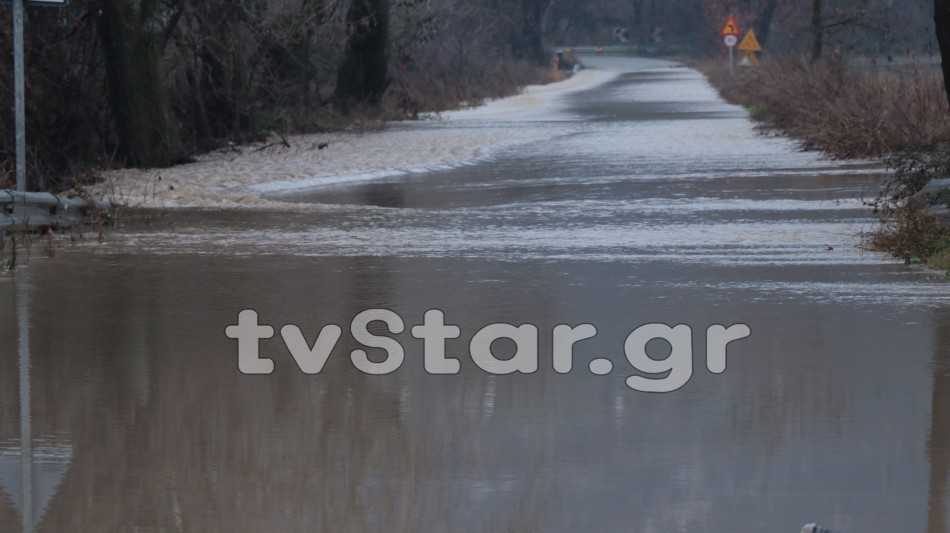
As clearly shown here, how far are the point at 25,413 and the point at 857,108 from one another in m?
20.0

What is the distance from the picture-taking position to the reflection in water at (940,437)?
5.81 m

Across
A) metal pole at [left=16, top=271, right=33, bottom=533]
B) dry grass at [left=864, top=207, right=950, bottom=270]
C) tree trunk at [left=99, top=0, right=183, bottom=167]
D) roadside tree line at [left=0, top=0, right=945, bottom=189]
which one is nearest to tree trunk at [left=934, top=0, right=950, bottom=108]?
dry grass at [left=864, top=207, right=950, bottom=270]

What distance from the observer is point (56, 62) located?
2284 cm

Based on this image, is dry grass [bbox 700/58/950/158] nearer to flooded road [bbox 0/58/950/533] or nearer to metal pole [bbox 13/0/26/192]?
flooded road [bbox 0/58/950/533]

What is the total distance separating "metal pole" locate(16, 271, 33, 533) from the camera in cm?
603

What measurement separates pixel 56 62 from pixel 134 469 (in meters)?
17.4

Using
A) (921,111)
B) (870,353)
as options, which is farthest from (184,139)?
(870,353)

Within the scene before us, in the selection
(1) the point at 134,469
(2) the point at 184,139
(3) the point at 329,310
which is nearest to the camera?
(1) the point at 134,469

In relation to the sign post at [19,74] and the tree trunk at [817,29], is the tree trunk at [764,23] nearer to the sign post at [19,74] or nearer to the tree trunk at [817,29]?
the tree trunk at [817,29]

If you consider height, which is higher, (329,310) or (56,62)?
(56,62)

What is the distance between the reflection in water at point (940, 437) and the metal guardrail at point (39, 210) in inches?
335

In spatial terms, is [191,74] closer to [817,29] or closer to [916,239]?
[916,239]

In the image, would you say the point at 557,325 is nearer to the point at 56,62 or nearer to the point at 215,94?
the point at 56,62

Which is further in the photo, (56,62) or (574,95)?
(574,95)
